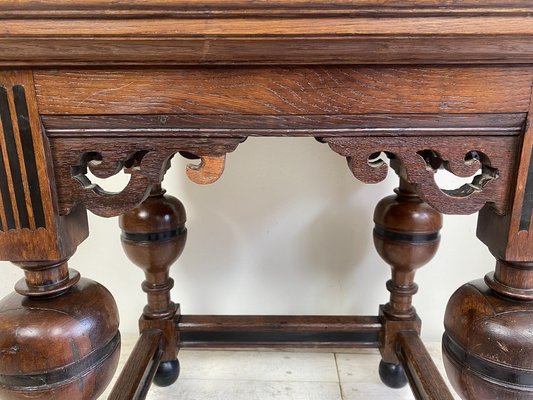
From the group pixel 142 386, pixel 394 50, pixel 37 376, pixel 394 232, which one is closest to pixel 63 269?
pixel 37 376

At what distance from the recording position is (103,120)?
441 millimetres

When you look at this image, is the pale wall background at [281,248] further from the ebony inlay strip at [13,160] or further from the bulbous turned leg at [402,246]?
the ebony inlay strip at [13,160]

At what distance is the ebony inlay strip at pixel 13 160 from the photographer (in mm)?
424

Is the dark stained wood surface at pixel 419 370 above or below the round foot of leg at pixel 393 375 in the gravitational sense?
above

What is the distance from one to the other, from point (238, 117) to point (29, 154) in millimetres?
208

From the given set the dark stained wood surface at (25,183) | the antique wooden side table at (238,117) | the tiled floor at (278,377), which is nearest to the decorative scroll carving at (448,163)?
the antique wooden side table at (238,117)

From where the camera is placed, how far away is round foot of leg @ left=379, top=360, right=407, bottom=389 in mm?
916

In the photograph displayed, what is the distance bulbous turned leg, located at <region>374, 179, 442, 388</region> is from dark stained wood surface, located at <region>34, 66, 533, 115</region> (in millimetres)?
390

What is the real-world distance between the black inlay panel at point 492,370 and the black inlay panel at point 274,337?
1.36 feet

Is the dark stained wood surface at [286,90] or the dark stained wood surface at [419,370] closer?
the dark stained wood surface at [286,90]

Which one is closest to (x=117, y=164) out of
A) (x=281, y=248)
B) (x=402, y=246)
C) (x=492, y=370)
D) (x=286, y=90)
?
(x=286, y=90)

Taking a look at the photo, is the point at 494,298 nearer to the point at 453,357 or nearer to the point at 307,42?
the point at 453,357

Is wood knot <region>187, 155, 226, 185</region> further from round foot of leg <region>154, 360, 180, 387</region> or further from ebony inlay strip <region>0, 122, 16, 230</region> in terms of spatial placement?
round foot of leg <region>154, 360, 180, 387</region>

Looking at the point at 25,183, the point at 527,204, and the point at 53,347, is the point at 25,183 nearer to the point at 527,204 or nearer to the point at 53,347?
the point at 53,347
